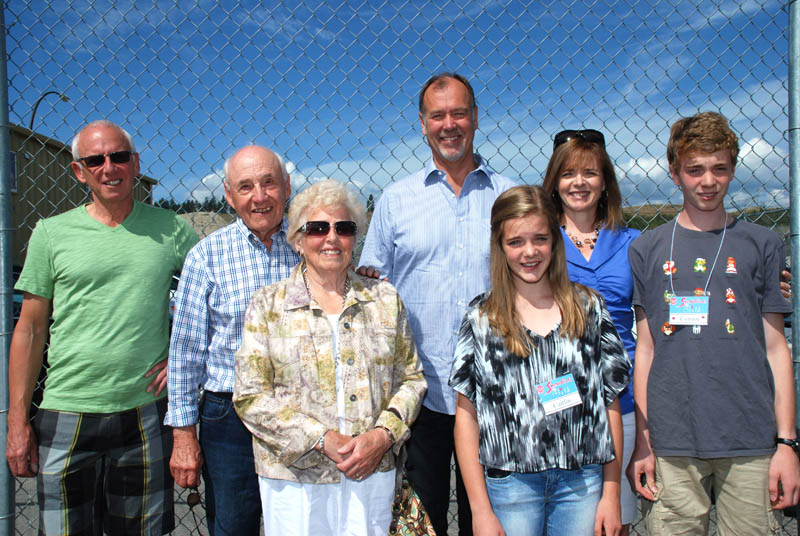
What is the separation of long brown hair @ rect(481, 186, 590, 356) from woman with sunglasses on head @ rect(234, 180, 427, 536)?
465 mm

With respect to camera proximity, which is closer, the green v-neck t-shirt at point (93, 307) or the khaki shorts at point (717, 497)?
the khaki shorts at point (717, 497)

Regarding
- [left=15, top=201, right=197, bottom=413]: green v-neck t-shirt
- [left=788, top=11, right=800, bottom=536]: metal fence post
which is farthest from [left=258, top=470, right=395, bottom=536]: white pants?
[left=788, top=11, right=800, bottom=536]: metal fence post

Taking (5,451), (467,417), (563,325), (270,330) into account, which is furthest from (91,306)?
(563,325)

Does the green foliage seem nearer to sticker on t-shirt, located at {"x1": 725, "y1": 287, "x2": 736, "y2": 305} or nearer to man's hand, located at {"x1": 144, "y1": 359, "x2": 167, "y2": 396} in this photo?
man's hand, located at {"x1": 144, "y1": 359, "x2": 167, "y2": 396}

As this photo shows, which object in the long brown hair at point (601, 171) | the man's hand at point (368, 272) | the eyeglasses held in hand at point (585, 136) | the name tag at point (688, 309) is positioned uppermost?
the eyeglasses held in hand at point (585, 136)

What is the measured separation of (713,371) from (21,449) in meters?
3.13

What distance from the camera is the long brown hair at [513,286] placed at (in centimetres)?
218

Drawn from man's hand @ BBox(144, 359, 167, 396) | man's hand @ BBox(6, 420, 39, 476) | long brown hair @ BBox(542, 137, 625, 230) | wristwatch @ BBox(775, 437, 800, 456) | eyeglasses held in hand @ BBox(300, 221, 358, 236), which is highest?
long brown hair @ BBox(542, 137, 625, 230)

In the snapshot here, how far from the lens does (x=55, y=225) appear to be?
8.92ft

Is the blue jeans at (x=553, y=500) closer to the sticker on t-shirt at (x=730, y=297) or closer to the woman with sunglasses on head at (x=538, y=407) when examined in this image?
the woman with sunglasses on head at (x=538, y=407)

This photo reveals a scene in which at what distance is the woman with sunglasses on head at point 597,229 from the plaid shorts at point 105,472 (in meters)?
2.15

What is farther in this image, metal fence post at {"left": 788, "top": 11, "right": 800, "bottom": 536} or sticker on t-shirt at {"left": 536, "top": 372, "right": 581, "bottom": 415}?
metal fence post at {"left": 788, "top": 11, "right": 800, "bottom": 536}

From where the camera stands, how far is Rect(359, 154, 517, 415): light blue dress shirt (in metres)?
2.77

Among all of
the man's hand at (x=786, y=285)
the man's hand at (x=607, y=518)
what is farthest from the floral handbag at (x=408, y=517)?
the man's hand at (x=786, y=285)
